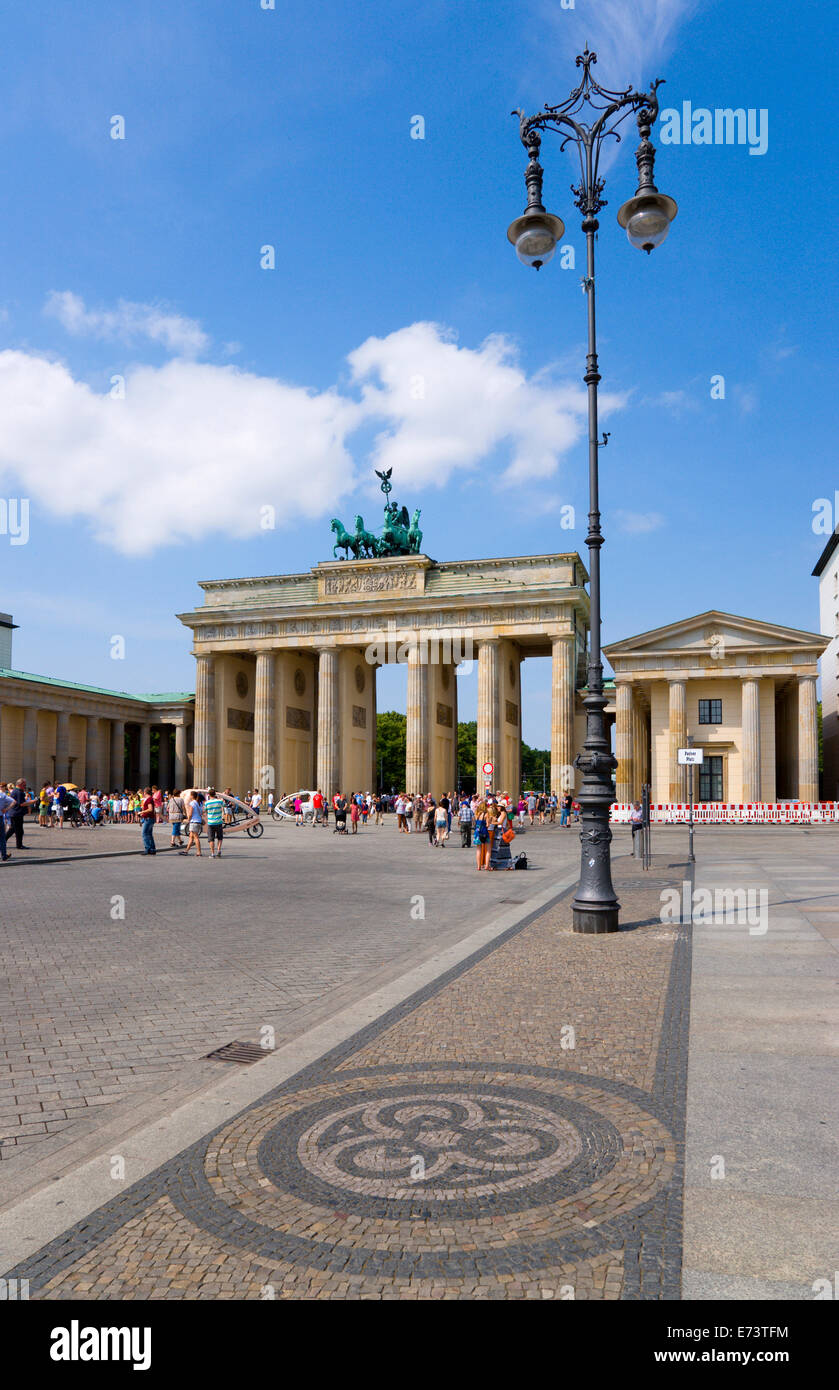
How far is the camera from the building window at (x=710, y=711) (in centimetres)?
5438

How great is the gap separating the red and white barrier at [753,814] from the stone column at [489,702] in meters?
14.4

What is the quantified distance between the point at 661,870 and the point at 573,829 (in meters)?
25.5

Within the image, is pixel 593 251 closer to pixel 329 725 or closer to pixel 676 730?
pixel 676 730

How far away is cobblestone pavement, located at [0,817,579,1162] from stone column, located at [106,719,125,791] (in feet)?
192

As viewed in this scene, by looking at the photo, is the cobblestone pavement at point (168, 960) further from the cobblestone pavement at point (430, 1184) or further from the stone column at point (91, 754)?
the stone column at point (91, 754)

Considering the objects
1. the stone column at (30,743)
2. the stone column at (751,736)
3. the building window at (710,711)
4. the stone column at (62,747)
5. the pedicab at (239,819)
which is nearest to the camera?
the pedicab at (239,819)

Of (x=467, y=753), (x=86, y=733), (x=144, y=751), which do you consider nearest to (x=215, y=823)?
(x=86, y=733)

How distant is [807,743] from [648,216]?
46606 mm

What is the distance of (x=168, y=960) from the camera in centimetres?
919

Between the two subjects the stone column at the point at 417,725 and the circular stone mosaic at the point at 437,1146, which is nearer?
the circular stone mosaic at the point at 437,1146

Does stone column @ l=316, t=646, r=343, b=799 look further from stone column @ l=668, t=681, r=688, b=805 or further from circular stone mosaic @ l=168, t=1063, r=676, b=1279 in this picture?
circular stone mosaic @ l=168, t=1063, r=676, b=1279

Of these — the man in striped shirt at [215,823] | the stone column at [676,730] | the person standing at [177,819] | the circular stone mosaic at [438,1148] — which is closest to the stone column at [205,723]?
the person standing at [177,819]

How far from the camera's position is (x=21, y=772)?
67.3 meters
